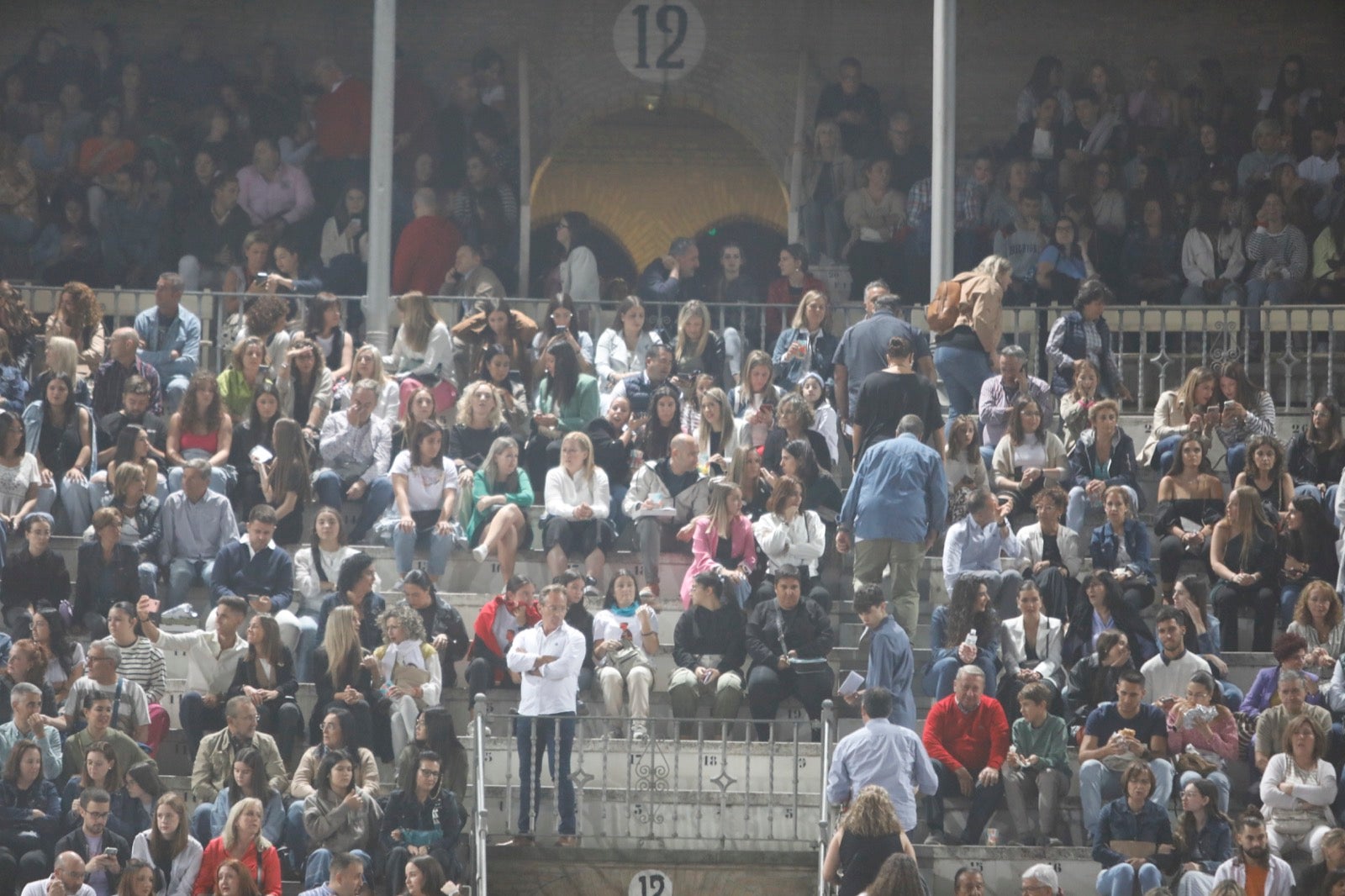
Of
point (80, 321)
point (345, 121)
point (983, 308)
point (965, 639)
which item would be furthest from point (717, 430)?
point (345, 121)

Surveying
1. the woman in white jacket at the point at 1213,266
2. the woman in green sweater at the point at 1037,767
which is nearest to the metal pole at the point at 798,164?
the woman in white jacket at the point at 1213,266

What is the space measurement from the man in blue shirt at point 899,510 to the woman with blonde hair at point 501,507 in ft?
7.07

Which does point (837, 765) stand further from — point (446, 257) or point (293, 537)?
point (446, 257)

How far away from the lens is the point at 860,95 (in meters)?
21.9

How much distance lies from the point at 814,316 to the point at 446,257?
12.2 feet

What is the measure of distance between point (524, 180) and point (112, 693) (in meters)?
8.56

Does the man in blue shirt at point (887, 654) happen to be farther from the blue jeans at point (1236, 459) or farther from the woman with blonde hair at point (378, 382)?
the woman with blonde hair at point (378, 382)

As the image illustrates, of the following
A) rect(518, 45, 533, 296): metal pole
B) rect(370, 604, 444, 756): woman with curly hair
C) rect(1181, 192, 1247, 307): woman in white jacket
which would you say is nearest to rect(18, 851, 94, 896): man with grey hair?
rect(370, 604, 444, 756): woman with curly hair

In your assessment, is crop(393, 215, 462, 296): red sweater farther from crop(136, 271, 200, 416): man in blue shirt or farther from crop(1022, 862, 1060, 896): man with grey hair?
crop(1022, 862, 1060, 896): man with grey hair

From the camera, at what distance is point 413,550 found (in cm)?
1598

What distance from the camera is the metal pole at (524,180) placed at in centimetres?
2159

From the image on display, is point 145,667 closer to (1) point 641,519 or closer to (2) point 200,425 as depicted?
(2) point 200,425

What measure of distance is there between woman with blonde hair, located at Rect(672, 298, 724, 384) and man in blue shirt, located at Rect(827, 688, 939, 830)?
4978 millimetres

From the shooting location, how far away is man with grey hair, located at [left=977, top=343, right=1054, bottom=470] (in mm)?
16703
